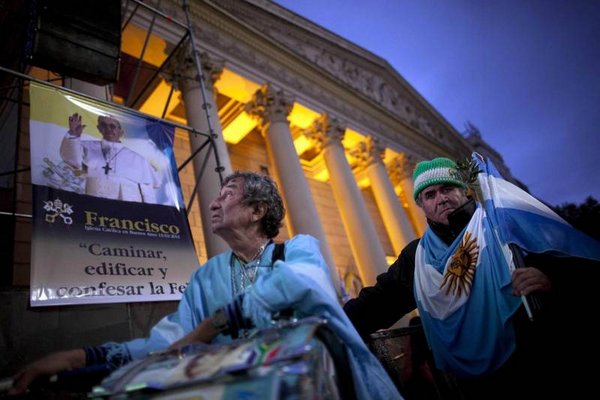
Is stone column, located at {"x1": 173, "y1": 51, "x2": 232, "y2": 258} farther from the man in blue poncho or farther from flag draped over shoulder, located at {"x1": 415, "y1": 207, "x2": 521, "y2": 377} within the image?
flag draped over shoulder, located at {"x1": 415, "y1": 207, "x2": 521, "y2": 377}

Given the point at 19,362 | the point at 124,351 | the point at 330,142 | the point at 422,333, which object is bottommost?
the point at 422,333

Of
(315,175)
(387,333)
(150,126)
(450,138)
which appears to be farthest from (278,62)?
(450,138)

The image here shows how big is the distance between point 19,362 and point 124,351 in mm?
1775

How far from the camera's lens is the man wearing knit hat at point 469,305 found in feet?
5.24

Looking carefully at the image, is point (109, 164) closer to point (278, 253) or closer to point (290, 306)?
point (278, 253)

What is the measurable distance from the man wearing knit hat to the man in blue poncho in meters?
0.84

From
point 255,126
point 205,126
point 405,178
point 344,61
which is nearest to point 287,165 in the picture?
point 205,126

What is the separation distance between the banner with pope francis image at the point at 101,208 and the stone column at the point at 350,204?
636 cm

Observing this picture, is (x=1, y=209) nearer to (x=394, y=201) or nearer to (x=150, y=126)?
(x=150, y=126)

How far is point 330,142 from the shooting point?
1052 centimetres

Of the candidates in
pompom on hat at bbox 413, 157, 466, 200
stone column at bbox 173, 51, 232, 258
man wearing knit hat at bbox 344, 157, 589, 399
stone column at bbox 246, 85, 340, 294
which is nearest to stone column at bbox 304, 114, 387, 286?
stone column at bbox 246, 85, 340, 294

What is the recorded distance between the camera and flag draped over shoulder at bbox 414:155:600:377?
5.34ft

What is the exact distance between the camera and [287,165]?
809cm

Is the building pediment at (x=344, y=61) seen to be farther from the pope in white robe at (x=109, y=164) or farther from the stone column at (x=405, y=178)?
the pope in white robe at (x=109, y=164)
